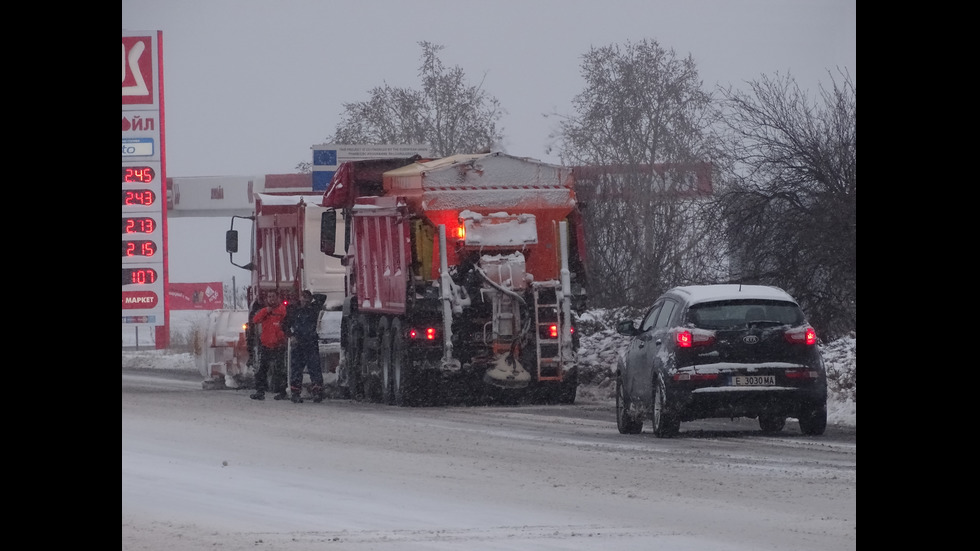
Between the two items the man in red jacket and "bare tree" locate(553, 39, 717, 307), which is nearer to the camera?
the man in red jacket

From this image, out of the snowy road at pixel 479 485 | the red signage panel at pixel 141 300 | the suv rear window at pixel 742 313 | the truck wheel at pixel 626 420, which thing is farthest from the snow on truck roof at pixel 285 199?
the suv rear window at pixel 742 313

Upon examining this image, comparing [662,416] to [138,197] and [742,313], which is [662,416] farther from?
[138,197]

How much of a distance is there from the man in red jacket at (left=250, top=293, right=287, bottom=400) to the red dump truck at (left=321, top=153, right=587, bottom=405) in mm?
1691

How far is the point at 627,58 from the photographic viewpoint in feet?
118

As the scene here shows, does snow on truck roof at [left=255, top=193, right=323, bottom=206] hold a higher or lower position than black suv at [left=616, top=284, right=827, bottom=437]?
higher

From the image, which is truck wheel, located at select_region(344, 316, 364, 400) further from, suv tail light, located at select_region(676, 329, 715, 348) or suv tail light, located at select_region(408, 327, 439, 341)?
suv tail light, located at select_region(676, 329, 715, 348)

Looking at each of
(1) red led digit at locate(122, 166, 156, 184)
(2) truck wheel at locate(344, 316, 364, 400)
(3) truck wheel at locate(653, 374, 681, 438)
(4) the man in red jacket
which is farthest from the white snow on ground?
(1) red led digit at locate(122, 166, 156, 184)

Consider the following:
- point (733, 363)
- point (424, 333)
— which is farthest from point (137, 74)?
point (733, 363)

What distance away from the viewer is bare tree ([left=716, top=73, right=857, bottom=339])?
82.1 feet

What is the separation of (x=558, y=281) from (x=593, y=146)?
11.3 metres

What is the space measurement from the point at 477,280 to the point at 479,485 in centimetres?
943
